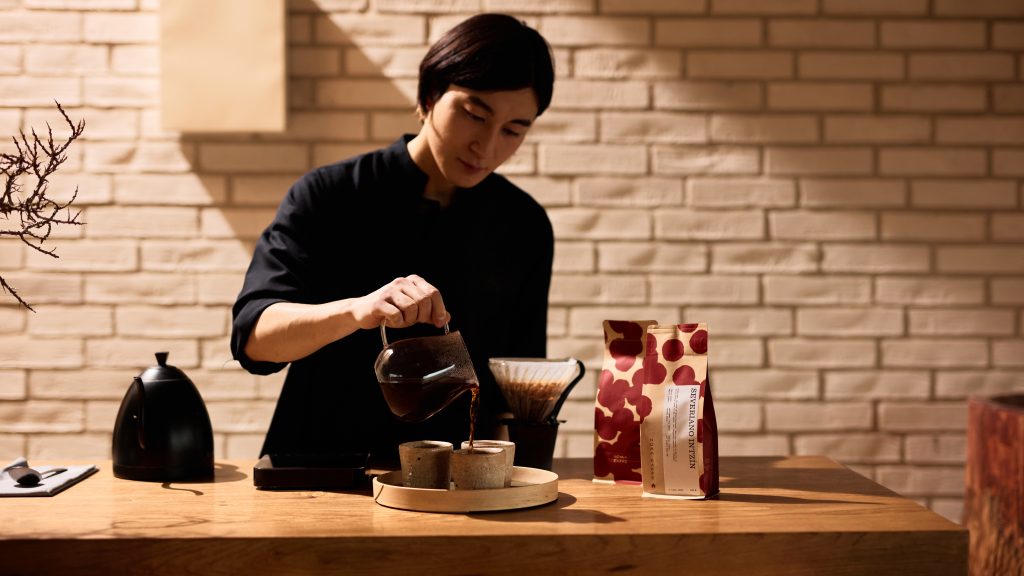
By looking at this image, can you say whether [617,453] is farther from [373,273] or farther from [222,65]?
[222,65]

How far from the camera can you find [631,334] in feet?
5.43

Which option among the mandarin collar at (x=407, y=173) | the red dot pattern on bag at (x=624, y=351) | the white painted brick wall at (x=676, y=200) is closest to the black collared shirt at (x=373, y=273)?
the mandarin collar at (x=407, y=173)

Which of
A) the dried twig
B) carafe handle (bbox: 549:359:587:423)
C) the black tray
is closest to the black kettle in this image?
the black tray

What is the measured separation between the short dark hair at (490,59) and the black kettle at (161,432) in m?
0.74

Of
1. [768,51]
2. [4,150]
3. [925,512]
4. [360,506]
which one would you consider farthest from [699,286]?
[4,150]

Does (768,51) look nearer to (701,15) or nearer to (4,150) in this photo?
(701,15)

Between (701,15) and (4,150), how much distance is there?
6.40 feet

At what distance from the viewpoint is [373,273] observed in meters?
2.04

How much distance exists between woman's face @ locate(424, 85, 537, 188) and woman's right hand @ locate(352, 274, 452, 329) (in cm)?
48

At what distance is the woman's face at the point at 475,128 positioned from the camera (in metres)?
1.85

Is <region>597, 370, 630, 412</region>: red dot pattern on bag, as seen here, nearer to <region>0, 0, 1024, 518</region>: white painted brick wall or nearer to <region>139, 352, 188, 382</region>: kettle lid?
<region>139, 352, 188, 382</region>: kettle lid

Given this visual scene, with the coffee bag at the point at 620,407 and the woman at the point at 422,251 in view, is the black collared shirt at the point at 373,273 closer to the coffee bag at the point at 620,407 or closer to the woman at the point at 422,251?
the woman at the point at 422,251

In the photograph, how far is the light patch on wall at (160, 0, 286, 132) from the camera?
2.59m

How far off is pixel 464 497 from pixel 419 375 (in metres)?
0.18
